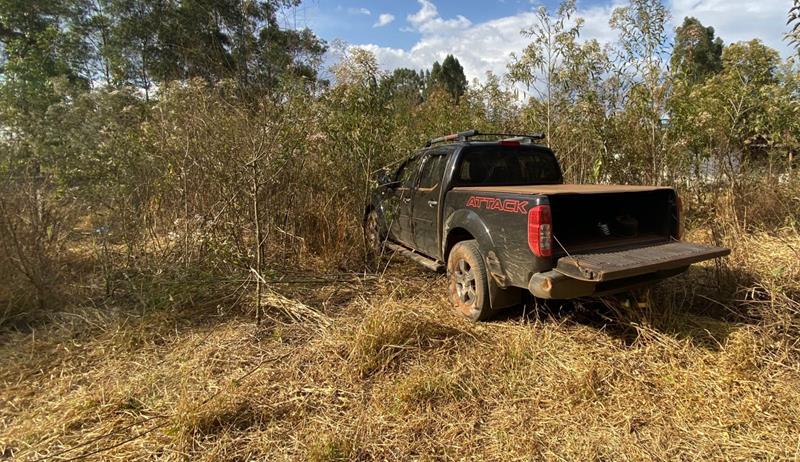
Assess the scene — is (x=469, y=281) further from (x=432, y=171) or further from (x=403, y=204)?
(x=403, y=204)

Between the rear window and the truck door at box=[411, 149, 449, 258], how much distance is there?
0.31 m

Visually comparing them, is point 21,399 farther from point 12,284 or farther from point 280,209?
point 280,209

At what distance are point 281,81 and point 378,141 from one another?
1525 mm

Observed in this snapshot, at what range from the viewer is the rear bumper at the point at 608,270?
2.77 metres

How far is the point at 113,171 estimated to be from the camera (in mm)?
4969

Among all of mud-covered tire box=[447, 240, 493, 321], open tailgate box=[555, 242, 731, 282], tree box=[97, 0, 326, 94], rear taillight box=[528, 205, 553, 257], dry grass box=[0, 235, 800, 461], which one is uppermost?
tree box=[97, 0, 326, 94]

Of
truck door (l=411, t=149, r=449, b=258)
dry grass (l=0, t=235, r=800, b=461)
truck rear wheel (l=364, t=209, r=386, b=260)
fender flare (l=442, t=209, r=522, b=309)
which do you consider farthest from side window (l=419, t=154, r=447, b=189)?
dry grass (l=0, t=235, r=800, b=461)

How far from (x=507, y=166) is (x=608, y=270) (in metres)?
2.28

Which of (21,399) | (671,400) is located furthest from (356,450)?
(21,399)

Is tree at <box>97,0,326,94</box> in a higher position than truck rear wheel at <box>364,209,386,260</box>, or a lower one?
higher

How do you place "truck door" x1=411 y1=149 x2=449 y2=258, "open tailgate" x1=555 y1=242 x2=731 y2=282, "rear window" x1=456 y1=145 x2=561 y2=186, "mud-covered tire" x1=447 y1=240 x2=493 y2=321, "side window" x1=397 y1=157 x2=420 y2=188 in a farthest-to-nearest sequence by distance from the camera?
"side window" x1=397 y1=157 x2=420 y2=188 < "truck door" x1=411 y1=149 x2=449 y2=258 < "rear window" x1=456 y1=145 x2=561 y2=186 < "mud-covered tire" x1=447 y1=240 x2=493 y2=321 < "open tailgate" x1=555 y1=242 x2=731 y2=282

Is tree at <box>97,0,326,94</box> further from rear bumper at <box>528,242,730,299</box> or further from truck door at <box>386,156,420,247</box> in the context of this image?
rear bumper at <box>528,242,730,299</box>

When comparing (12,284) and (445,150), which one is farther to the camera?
(445,150)

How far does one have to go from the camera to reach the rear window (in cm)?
452
